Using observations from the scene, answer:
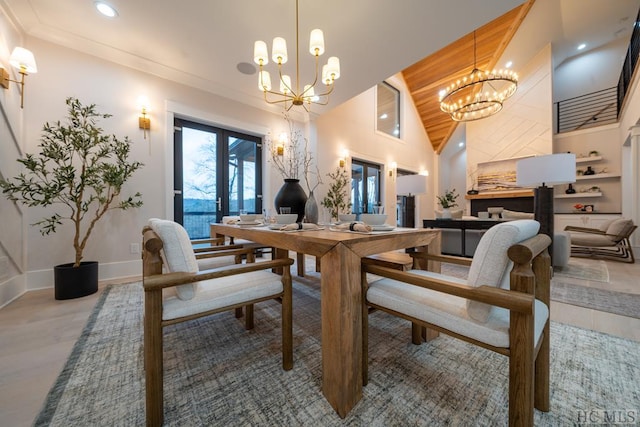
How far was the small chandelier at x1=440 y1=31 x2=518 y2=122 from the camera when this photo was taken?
4281 mm

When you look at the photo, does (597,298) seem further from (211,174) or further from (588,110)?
(588,110)

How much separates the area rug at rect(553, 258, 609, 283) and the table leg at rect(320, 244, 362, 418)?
338 centimetres

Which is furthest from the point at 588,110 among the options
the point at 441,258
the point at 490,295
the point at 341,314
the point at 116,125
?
the point at 116,125

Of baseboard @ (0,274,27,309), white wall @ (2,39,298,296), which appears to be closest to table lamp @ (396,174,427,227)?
white wall @ (2,39,298,296)

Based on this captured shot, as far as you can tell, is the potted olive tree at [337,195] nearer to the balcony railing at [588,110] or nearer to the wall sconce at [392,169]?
the wall sconce at [392,169]

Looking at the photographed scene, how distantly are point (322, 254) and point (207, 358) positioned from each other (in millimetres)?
948

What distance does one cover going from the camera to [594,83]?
612 centimetres

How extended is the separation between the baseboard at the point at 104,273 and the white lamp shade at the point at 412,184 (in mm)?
3666

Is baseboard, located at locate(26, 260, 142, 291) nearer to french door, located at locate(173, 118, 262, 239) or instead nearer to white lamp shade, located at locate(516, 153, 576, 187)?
french door, located at locate(173, 118, 262, 239)

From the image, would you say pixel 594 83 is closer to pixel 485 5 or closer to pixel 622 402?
pixel 485 5

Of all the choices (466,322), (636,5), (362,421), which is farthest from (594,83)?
(362,421)

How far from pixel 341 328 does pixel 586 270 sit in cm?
404

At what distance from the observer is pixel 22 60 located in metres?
2.05

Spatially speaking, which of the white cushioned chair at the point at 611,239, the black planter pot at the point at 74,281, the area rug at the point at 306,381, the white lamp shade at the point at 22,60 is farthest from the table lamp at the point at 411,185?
the white lamp shade at the point at 22,60
